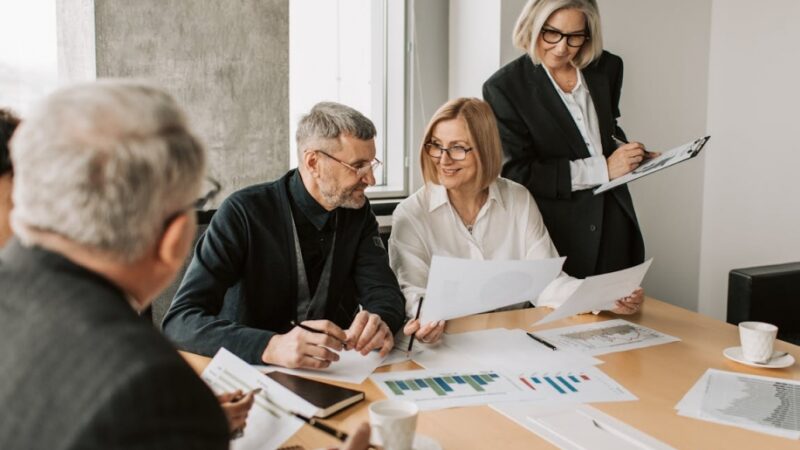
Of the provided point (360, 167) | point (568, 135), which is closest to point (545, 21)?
point (568, 135)

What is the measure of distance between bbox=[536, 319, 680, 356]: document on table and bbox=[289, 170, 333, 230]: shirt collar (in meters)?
0.65

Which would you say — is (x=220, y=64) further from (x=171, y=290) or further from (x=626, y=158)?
(x=626, y=158)

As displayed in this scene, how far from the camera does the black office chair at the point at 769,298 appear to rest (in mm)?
2471

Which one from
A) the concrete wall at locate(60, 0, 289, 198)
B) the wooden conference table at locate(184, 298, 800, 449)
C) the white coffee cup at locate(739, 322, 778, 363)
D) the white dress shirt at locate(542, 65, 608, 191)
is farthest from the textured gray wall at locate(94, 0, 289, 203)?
the white coffee cup at locate(739, 322, 778, 363)

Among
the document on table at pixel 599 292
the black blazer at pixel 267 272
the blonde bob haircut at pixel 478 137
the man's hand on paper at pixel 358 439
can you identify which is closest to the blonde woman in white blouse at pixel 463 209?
the blonde bob haircut at pixel 478 137

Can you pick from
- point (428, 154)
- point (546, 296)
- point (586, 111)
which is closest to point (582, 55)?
point (586, 111)

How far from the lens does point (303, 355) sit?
1426 mm

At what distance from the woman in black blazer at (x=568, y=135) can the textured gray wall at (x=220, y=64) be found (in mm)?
897

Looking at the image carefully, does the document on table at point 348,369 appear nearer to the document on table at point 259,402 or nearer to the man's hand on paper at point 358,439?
the document on table at point 259,402

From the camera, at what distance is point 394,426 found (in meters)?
1.04

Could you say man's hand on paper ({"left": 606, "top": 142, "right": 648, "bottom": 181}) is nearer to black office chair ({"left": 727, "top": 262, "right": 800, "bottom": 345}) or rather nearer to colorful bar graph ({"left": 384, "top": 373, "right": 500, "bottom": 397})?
black office chair ({"left": 727, "top": 262, "right": 800, "bottom": 345})

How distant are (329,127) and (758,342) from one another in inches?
46.0

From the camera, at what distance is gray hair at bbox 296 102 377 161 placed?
187 centimetres

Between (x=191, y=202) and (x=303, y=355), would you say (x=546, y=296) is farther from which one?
(x=191, y=202)
